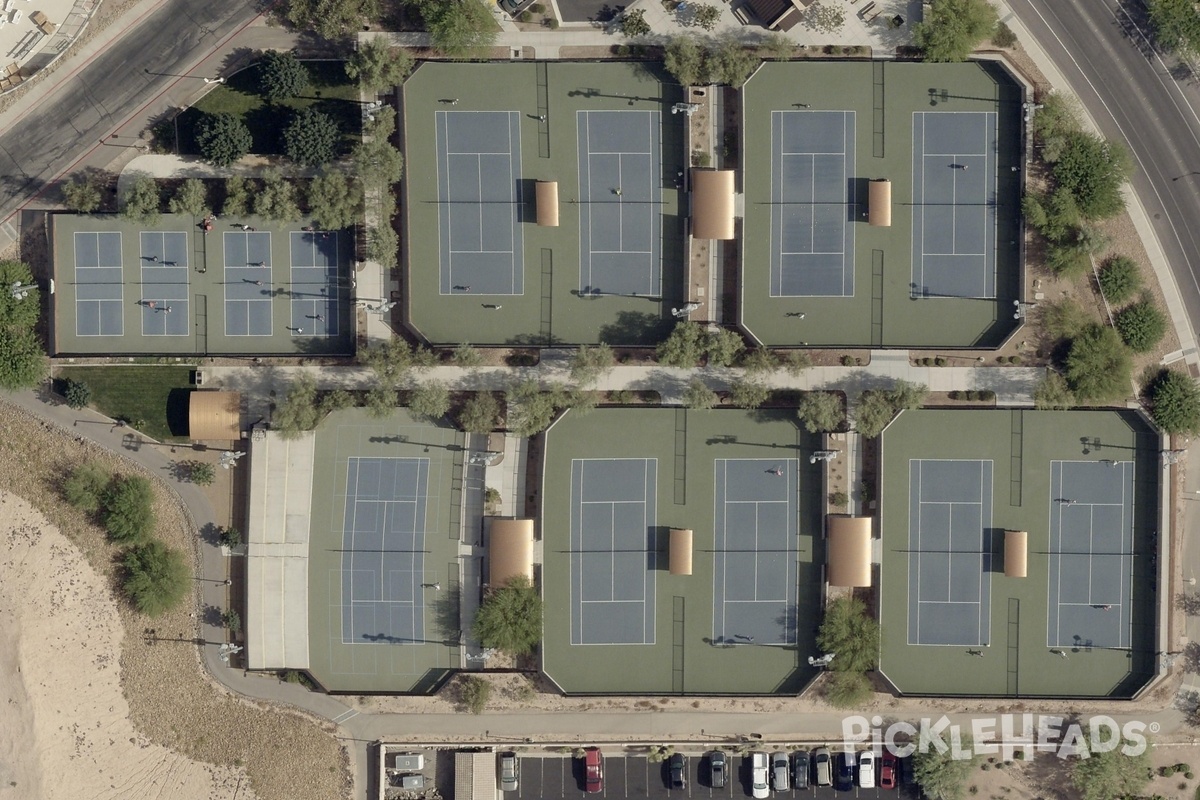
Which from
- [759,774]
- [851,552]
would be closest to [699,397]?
[851,552]

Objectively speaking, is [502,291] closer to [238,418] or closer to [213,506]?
[238,418]

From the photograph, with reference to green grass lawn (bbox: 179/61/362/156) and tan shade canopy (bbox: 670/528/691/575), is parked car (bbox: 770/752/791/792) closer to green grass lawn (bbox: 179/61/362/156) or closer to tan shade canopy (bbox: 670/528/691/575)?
tan shade canopy (bbox: 670/528/691/575)

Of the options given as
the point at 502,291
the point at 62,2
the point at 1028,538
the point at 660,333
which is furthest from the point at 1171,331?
the point at 62,2

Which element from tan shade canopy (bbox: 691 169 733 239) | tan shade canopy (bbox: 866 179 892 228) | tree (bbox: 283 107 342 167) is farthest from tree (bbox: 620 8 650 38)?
tree (bbox: 283 107 342 167)

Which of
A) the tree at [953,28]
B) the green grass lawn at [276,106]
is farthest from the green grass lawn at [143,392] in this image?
the tree at [953,28]

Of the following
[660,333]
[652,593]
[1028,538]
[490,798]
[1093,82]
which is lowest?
[490,798]
